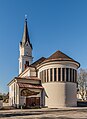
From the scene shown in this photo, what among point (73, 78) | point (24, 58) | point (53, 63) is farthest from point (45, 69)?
point (24, 58)

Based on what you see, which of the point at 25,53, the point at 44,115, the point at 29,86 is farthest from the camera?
the point at 25,53

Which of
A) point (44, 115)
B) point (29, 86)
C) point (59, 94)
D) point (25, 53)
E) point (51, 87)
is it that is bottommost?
point (44, 115)

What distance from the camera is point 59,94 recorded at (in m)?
37.6

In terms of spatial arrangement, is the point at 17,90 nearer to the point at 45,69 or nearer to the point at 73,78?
the point at 45,69

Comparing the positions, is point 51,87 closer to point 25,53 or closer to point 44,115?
point 44,115

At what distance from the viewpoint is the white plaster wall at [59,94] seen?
37.5m

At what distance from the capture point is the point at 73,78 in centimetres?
3959

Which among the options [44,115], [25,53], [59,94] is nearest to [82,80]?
[25,53]

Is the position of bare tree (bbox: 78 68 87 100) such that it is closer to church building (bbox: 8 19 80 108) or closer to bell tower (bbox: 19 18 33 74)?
bell tower (bbox: 19 18 33 74)

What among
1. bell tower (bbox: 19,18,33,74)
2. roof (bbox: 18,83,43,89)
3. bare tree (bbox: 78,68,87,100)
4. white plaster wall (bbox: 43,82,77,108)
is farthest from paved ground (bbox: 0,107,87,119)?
bell tower (bbox: 19,18,33,74)

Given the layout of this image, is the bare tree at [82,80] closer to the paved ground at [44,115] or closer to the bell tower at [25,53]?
the bell tower at [25,53]

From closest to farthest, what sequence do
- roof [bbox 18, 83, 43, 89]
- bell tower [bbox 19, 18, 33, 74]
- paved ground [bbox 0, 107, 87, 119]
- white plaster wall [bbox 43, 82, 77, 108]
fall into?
paved ground [bbox 0, 107, 87, 119], roof [bbox 18, 83, 43, 89], white plaster wall [bbox 43, 82, 77, 108], bell tower [bbox 19, 18, 33, 74]

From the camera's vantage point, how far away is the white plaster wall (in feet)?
123

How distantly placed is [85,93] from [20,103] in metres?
31.5
